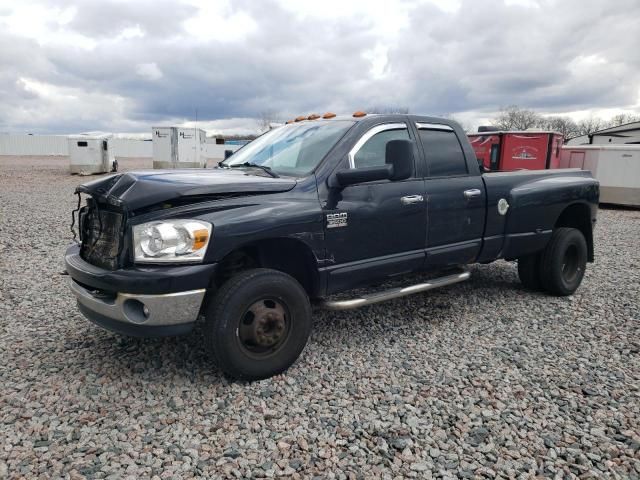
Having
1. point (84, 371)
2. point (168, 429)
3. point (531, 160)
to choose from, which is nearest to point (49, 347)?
point (84, 371)

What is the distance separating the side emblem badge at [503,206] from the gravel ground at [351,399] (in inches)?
40.0

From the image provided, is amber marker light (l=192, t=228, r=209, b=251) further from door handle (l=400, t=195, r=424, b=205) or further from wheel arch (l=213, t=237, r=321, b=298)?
door handle (l=400, t=195, r=424, b=205)

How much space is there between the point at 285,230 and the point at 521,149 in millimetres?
13347

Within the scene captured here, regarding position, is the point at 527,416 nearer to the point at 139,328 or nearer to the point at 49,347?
the point at 139,328

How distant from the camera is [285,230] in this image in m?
3.26

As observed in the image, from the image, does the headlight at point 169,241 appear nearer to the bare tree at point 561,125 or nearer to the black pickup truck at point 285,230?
the black pickup truck at point 285,230

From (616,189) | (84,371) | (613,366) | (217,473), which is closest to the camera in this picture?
(217,473)

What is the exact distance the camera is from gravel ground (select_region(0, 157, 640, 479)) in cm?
251

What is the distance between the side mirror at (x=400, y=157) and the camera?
3.38 m

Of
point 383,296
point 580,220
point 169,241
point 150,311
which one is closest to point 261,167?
point 169,241

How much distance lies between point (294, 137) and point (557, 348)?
2.81m

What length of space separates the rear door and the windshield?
0.88 meters

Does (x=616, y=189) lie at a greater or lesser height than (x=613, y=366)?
greater

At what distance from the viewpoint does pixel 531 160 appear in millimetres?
14695
